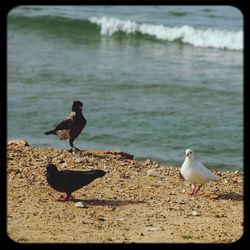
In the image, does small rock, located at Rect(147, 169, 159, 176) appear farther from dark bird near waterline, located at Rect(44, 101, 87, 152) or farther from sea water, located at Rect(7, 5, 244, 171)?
sea water, located at Rect(7, 5, 244, 171)

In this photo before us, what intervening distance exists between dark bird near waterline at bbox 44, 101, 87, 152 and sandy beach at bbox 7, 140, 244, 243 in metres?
0.15

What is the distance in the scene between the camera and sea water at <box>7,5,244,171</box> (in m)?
7.12

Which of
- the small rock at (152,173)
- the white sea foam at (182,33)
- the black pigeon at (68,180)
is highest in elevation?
the black pigeon at (68,180)

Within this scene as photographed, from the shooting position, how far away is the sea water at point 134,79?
7121 mm

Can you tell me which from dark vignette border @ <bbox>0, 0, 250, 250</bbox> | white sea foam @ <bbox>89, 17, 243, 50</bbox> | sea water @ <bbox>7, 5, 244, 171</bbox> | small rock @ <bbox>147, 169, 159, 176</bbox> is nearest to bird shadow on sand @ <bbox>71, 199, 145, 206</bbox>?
small rock @ <bbox>147, 169, 159, 176</bbox>

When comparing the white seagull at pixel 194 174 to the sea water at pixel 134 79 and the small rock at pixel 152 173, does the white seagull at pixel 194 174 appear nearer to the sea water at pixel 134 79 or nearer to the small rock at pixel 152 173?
the small rock at pixel 152 173

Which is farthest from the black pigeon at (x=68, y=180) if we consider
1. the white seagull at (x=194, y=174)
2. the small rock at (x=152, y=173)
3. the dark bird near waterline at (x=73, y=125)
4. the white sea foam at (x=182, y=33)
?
the white sea foam at (x=182, y=33)

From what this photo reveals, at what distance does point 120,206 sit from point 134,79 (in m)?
6.58

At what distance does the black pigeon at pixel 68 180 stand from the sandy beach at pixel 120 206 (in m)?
0.08

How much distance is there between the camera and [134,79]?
10.7m
